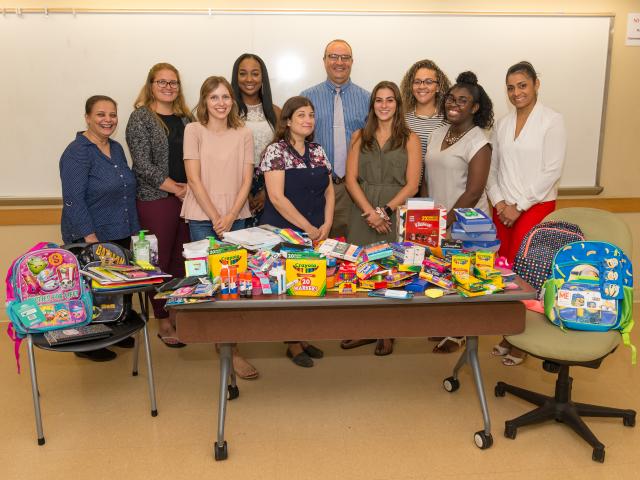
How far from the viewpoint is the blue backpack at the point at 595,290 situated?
2.41 meters

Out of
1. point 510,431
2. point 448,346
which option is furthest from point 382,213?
point 510,431

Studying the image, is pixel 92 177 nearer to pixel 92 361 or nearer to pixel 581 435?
pixel 92 361

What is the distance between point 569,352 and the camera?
233 centimetres

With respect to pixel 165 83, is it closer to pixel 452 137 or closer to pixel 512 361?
pixel 452 137

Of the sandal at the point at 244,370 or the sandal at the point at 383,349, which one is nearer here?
the sandal at the point at 244,370

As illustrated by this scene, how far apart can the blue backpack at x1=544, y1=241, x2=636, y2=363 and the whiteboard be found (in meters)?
1.94

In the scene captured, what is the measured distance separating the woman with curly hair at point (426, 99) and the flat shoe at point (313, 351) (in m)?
1.42

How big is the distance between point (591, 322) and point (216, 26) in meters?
3.00

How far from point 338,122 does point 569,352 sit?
1.96 meters

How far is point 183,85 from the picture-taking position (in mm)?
3904

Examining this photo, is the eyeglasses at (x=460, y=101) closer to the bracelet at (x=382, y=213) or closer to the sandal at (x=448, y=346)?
the bracelet at (x=382, y=213)

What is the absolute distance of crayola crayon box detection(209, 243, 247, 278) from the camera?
7.61 ft

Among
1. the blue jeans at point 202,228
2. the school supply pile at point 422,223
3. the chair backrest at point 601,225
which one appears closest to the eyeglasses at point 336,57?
the blue jeans at point 202,228

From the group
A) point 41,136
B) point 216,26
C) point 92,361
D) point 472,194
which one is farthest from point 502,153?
point 41,136
